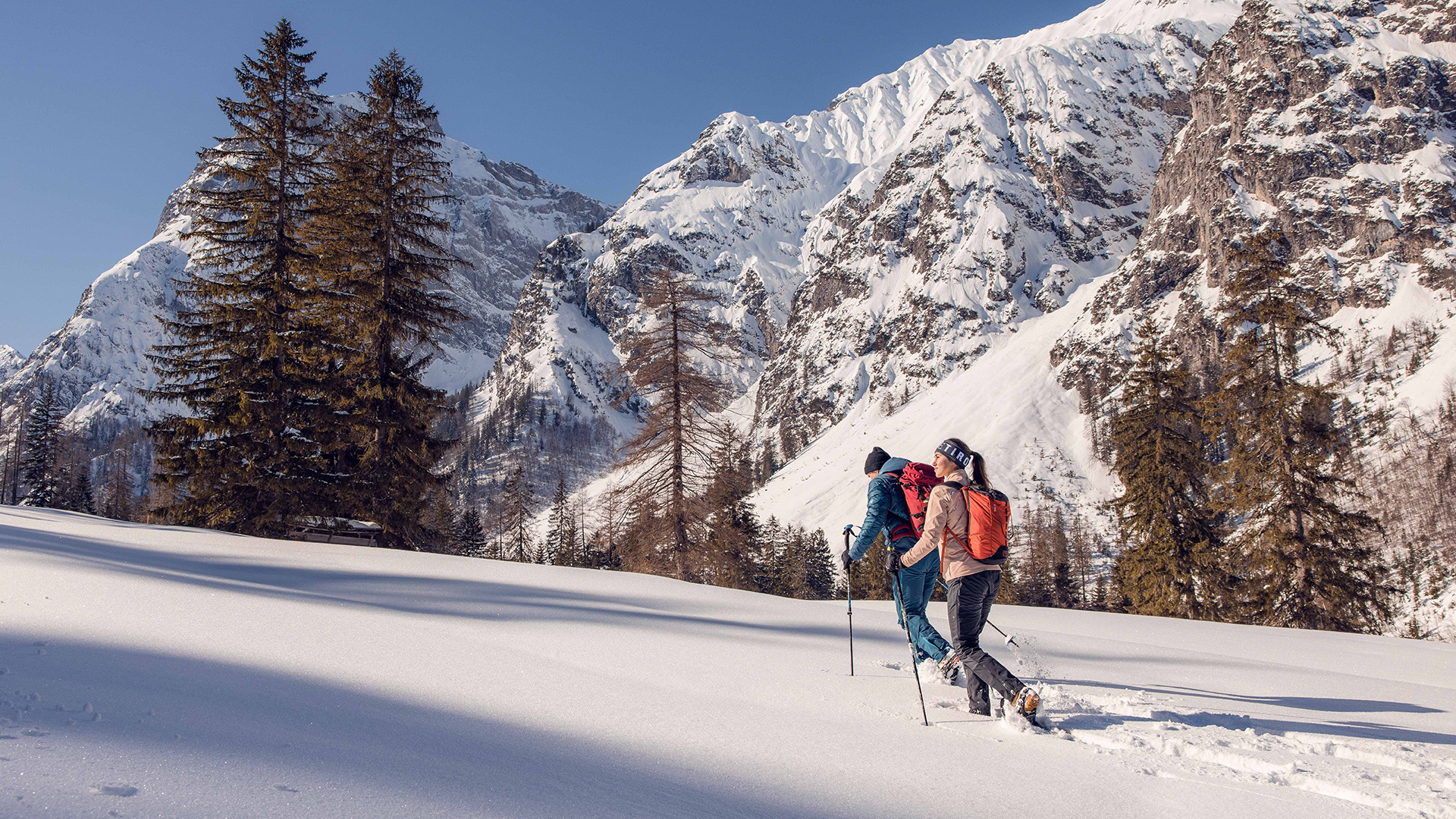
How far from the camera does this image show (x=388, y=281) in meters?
16.8

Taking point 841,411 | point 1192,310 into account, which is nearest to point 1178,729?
point 1192,310

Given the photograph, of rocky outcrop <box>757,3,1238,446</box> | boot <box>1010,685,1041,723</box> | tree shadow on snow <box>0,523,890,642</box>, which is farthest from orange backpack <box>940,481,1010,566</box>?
rocky outcrop <box>757,3,1238,446</box>

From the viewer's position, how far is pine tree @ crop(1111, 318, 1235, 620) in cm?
2041

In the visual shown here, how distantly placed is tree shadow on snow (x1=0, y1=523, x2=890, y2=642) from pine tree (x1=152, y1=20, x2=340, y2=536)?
232 inches

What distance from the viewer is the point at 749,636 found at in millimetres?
7141

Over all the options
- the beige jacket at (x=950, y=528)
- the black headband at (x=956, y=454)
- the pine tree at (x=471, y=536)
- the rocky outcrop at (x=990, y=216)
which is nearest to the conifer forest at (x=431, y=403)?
the beige jacket at (x=950, y=528)

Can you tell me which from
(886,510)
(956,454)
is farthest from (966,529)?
(886,510)

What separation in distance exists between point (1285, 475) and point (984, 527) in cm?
1744

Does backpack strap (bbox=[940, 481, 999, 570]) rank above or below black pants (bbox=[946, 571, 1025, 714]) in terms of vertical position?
above

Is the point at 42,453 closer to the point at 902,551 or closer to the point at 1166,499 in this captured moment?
the point at 902,551

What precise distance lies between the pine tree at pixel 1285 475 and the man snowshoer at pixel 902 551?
16.7 meters

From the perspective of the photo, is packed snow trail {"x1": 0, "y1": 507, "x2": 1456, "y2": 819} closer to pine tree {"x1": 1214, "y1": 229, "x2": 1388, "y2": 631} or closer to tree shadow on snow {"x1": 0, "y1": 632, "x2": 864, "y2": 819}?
tree shadow on snow {"x1": 0, "y1": 632, "x2": 864, "y2": 819}

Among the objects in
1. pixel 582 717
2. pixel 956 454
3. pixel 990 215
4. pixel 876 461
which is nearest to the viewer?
pixel 582 717

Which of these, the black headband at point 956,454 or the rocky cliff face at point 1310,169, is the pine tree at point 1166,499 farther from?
the rocky cliff face at point 1310,169
